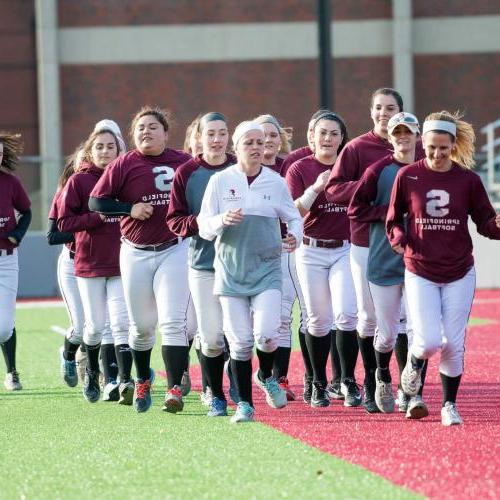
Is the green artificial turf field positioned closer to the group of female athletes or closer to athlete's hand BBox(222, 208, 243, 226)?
the group of female athletes

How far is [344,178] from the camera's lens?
954 centimetres

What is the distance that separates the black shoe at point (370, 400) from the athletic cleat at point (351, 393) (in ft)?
0.65

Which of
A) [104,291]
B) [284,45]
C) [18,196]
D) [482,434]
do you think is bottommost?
[482,434]

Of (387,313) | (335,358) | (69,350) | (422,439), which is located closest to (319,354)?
(335,358)

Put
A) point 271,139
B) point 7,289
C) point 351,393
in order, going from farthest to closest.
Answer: point 7,289, point 271,139, point 351,393

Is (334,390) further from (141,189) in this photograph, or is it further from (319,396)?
(141,189)

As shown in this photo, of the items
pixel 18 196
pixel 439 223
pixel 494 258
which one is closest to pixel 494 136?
pixel 494 258

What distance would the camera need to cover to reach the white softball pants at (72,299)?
11422 mm

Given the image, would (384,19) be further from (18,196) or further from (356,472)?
(356,472)

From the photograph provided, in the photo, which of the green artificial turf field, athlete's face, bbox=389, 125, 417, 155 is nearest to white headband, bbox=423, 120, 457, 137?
athlete's face, bbox=389, 125, 417, 155

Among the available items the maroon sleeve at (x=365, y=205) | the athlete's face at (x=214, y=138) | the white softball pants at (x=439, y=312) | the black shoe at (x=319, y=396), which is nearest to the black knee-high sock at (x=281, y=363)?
the black shoe at (x=319, y=396)

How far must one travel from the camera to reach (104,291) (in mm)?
10656

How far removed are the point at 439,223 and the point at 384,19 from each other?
23.5 m

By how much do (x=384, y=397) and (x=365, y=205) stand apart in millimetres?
1328
